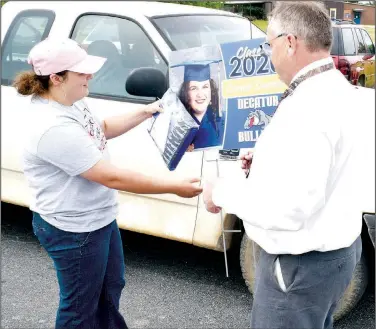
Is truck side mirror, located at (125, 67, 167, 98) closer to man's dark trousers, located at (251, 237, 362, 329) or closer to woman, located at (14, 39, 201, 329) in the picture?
woman, located at (14, 39, 201, 329)

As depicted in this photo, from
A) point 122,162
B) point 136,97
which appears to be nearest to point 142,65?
point 136,97

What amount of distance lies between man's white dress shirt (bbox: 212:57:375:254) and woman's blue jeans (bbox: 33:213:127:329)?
36.5 inches

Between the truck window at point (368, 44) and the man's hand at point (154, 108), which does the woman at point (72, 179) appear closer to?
the man's hand at point (154, 108)

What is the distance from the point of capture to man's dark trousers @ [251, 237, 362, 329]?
1.94 meters

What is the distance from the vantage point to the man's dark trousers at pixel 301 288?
6.36 ft

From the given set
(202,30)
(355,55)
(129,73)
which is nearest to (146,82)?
(129,73)

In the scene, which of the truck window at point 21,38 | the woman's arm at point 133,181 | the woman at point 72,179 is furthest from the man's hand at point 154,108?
the truck window at point 21,38

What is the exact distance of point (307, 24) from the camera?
1.88 meters

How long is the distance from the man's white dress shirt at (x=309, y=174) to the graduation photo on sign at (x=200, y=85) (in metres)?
0.73

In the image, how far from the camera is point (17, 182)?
14.1ft

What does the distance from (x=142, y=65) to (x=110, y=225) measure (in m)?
1.42

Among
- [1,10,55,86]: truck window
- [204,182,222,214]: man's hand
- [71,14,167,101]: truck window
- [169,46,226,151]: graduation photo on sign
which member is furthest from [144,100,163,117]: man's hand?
[1,10,55,86]: truck window

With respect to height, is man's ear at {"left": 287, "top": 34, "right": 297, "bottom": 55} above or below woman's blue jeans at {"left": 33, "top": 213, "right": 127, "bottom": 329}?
above

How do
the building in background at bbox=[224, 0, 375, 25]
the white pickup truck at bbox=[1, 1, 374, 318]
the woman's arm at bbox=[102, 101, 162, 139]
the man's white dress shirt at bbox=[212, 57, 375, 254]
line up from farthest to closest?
the white pickup truck at bbox=[1, 1, 374, 318]
the building in background at bbox=[224, 0, 375, 25]
the woman's arm at bbox=[102, 101, 162, 139]
the man's white dress shirt at bbox=[212, 57, 375, 254]
